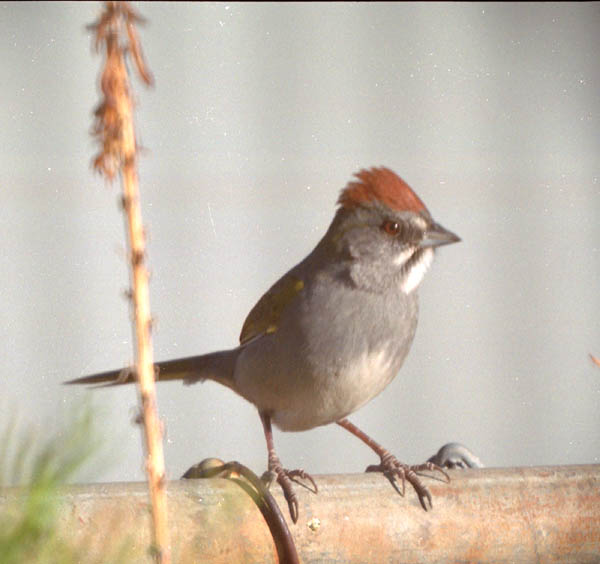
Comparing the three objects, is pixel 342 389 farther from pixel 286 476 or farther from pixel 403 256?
pixel 286 476

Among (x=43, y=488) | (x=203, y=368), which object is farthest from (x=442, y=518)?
(x=203, y=368)

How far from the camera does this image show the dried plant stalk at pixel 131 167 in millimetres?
297

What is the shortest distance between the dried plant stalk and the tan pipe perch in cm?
46

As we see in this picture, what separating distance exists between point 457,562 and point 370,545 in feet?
0.33

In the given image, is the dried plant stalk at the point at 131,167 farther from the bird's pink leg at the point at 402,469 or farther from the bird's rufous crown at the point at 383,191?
the bird's rufous crown at the point at 383,191

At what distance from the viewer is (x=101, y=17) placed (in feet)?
1.00

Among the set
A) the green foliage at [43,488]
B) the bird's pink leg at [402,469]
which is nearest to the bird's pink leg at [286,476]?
the bird's pink leg at [402,469]

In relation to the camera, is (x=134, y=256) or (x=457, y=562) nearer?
(x=134, y=256)

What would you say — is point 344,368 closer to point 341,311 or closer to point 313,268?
point 341,311

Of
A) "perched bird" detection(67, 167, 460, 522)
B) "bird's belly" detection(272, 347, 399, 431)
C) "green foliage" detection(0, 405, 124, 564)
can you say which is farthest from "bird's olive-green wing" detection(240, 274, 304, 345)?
"green foliage" detection(0, 405, 124, 564)

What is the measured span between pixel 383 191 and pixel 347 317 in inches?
9.1

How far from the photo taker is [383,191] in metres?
1.53

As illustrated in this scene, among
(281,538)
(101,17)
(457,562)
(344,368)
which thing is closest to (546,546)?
(457,562)

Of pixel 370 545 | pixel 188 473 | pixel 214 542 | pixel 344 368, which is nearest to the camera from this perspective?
pixel 214 542
